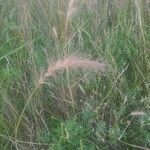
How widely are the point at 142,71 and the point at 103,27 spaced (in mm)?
363

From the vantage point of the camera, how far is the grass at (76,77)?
1771mm

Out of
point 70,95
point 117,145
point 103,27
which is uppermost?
point 103,27

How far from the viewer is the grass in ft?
5.81

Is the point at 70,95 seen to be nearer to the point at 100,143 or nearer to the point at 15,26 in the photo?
the point at 100,143

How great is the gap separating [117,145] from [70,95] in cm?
28

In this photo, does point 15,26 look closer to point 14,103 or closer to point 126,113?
point 14,103

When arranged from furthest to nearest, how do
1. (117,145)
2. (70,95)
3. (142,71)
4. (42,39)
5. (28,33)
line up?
1. (42,39)
2. (28,33)
3. (142,71)
4. (70,95)
5. (117,145)

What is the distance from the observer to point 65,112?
6.31 ft

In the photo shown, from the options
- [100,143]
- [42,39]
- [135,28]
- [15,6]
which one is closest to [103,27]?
[135,28]

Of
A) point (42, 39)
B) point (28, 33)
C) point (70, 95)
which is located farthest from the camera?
point (42, 39)

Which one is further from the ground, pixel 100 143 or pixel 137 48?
pixel 137 48

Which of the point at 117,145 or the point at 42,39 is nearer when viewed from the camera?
the point at 117,145

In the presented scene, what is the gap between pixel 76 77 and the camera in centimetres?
201

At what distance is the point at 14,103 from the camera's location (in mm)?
1953
